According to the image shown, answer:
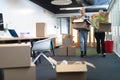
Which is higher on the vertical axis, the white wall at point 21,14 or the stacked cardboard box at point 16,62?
the white wall at point 21,14

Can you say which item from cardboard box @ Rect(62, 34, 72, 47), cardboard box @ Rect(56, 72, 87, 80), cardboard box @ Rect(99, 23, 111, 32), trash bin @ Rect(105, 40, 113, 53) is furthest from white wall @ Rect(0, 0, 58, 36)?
cardboard box @ Rect(56, 72, 87, 80)

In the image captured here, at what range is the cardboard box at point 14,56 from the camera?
93.6 inches

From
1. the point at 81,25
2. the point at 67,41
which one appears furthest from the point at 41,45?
the point at 67,41

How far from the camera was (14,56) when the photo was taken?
240 centimetres

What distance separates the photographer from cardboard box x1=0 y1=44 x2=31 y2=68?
7.80 ft

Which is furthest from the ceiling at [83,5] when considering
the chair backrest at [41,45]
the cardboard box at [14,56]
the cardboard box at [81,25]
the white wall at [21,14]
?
the cardboard box at [14,56]

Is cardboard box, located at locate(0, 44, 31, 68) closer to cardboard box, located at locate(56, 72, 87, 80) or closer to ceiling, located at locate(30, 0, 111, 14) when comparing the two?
cardboard box, located at locate(56, 72, 87, 80)

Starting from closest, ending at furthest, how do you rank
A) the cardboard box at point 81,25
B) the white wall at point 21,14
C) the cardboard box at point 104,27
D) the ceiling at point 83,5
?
1. the white wall at point 21,14
2. the cardboard box at point 81,25
3. the cardboard box at point 104,27
4. the ceiling at point 83,5

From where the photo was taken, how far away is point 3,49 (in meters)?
2.38

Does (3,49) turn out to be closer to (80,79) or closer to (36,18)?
(80,79)

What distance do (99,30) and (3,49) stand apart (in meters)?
4.11

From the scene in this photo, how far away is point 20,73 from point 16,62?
0.14 metres

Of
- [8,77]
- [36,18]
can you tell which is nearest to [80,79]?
[8,77]

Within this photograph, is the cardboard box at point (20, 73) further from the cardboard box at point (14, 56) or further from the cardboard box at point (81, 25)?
the cardboard box at point (81, 25)
